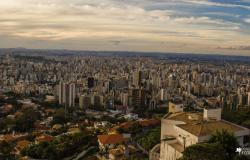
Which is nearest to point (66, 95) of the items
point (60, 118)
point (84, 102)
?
point (84, 102)

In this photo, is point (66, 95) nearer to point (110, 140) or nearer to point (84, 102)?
point (84, 102)

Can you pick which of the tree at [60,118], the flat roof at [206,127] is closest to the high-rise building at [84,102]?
the tree at [60,118]

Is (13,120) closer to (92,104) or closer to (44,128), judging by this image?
(44,128)

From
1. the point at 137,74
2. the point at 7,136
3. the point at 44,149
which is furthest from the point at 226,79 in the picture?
the point at 44,149

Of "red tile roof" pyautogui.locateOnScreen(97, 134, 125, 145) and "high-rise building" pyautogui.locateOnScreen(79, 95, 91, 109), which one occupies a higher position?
"red tile roof" pyautogui.locateOnScreen(97, 134, 125, 145)

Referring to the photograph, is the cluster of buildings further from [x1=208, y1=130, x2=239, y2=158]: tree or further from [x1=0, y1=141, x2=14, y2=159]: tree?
[x1=0, y1=141, x2=14, y2=159]: tree

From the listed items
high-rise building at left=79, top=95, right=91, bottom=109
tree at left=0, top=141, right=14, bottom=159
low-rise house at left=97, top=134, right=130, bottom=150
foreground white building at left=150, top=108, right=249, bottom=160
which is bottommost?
high-rise building at left=79, top=95, right=91, bottom=109

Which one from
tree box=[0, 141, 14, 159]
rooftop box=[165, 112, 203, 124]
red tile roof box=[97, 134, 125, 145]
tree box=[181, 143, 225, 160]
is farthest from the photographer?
tree box=[0, 141, 14, 159]

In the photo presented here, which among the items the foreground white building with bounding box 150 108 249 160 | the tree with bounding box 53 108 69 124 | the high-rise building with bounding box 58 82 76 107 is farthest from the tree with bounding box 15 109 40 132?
the foreground white building with bounding box 150 108 249 160
